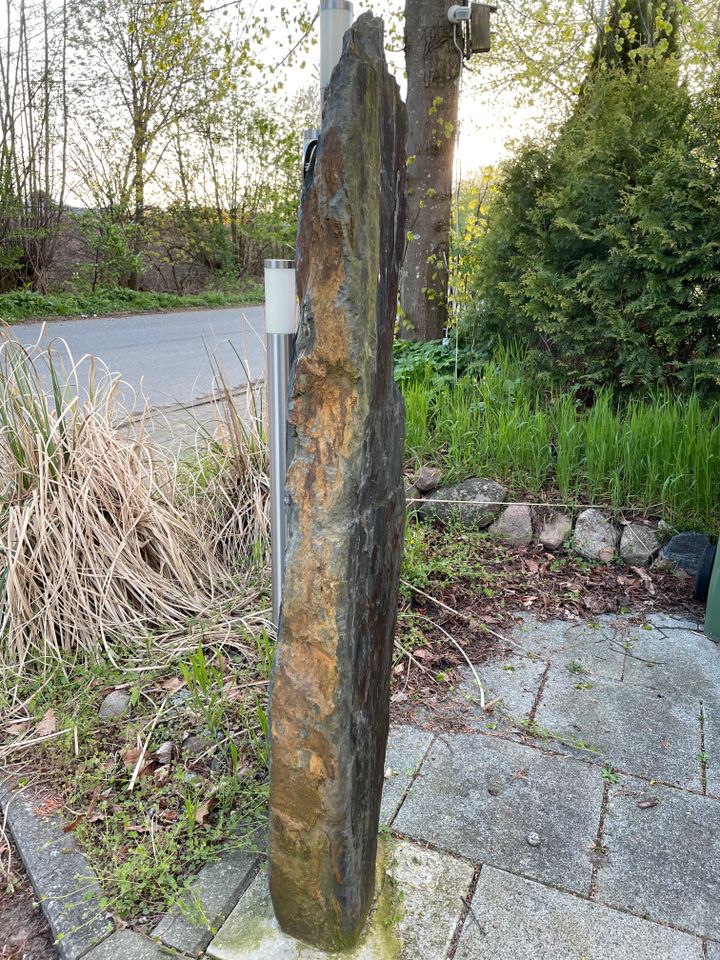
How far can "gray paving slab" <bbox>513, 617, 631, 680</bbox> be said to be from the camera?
288 cm

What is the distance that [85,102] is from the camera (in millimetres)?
13391

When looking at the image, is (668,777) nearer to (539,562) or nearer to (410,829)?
(410,829)

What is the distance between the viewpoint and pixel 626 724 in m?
2.52

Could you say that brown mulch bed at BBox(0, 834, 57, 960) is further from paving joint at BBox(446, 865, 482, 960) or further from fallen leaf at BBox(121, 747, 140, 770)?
paving joint at BBox(446, 865, 482, 960)

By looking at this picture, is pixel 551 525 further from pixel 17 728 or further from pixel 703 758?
pixel 17 728

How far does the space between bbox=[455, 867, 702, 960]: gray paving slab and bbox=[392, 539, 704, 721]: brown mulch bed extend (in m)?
0.85

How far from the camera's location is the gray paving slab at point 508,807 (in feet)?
6.36

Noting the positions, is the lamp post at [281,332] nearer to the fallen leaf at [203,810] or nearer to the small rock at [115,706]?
the fallen leaf at [203,810]

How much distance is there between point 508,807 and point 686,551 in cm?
185

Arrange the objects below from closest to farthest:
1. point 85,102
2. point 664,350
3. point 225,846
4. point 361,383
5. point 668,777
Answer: point 361,383, point 225,846, point 668,777, point 664,350, point 85,102

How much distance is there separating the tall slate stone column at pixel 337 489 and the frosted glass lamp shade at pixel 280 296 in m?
0.34

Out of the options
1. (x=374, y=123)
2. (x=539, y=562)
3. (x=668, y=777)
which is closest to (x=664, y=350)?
(x=539, y=562)

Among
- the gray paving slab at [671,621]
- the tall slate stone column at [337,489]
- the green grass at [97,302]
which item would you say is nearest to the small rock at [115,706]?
the tall slate stone column at [337,489]

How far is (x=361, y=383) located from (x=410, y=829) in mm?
1277
